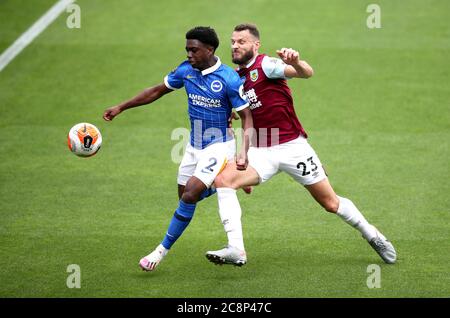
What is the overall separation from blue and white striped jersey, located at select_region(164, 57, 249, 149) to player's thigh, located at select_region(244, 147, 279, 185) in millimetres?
351

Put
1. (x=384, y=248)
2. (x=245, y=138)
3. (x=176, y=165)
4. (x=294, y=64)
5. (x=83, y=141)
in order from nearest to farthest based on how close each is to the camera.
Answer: (x=294, y=64), (x=245, y=138), (x=384, y=248), (x=83, y=141), (x=176, y=165)

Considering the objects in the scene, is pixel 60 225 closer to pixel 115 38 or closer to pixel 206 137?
pixel 206 137

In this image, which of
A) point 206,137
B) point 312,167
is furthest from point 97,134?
point 312,167

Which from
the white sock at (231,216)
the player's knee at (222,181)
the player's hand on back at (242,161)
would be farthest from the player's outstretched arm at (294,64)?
the white sock at (231,216)

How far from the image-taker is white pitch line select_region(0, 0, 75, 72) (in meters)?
17.1

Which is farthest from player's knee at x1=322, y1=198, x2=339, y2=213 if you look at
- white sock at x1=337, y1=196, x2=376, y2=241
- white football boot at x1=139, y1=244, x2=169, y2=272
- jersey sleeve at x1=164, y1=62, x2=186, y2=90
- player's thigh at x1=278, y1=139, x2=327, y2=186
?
jersey sleeve at x1=164, y1=62, x2=186, y2=90

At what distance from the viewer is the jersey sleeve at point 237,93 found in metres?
8.76

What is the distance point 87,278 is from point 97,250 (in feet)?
2.77

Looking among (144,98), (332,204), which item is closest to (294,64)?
(332,204)

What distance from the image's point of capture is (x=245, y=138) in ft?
28.5

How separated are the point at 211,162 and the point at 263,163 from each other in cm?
54

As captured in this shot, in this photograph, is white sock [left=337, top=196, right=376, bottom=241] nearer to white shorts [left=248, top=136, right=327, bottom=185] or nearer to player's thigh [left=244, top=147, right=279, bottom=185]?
white shorts [left=248, top=136, right=327, bottom=185]

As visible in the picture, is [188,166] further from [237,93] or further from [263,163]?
[237,93]

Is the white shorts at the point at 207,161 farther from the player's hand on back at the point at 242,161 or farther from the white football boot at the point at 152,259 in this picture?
the white football boot at the point at 152,259
